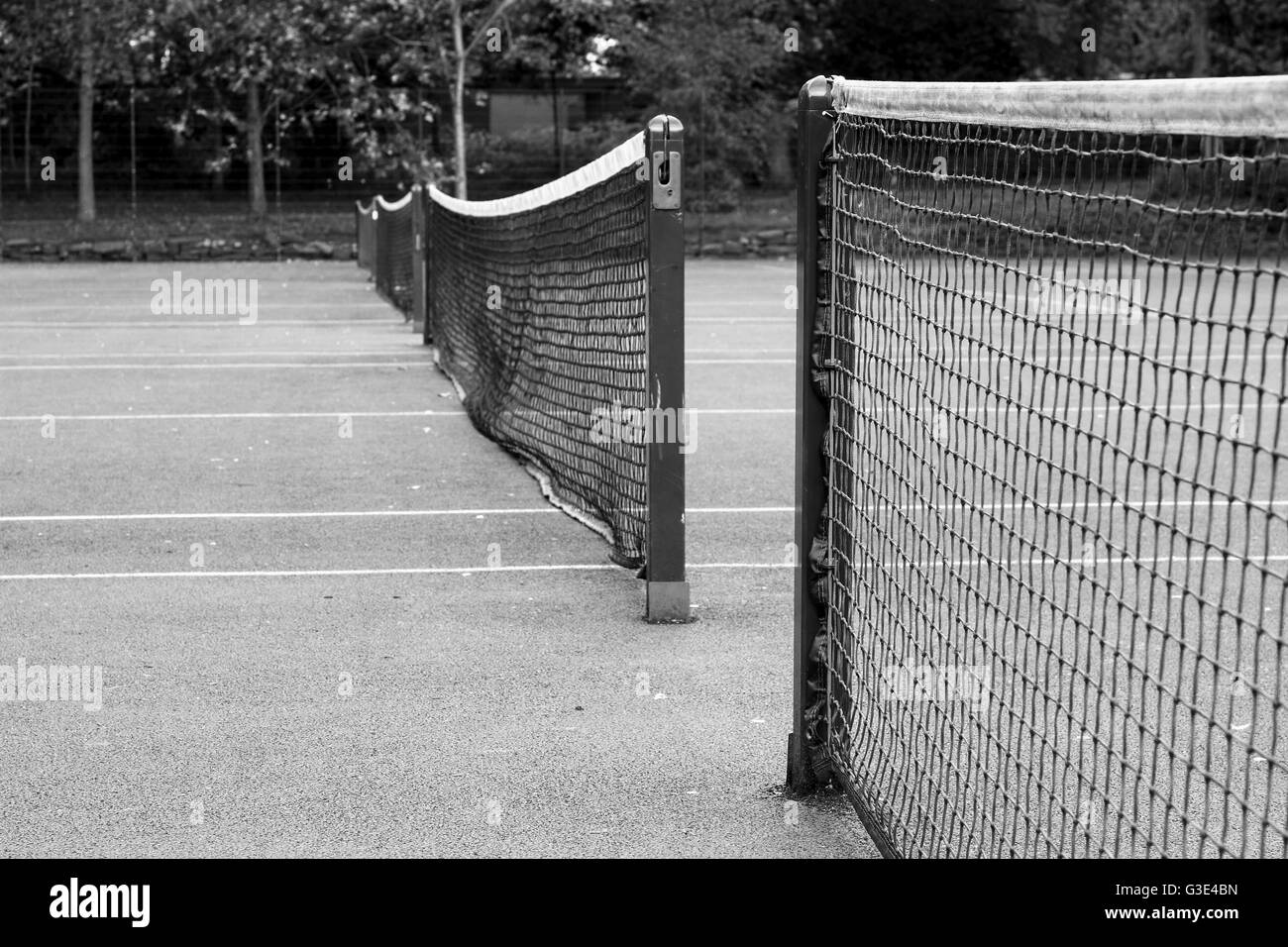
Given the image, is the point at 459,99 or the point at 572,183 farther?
the point at 459,99

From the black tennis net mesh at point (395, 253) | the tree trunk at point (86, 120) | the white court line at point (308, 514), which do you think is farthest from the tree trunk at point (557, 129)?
the white court line at point (308, 514)

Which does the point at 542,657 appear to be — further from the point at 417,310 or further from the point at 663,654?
the point at 417,310

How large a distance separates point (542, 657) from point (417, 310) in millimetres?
12961

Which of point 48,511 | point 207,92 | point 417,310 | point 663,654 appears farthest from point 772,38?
point 663,654

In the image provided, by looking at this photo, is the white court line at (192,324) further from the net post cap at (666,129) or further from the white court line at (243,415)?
the net post cap at (666,129)

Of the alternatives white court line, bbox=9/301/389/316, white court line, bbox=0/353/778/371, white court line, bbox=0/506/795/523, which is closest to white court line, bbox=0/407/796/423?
white court line, bbox=0/353/778/371

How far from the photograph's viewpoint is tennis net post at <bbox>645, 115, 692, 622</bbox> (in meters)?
6.35

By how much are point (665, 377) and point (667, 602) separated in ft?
2.60

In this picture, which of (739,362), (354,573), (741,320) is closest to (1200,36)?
(741,320)

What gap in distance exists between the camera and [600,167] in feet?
25.4

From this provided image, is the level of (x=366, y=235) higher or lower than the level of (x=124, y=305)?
higher

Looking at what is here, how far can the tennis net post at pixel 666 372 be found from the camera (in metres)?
6.35

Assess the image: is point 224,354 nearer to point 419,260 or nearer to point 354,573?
point 419,260

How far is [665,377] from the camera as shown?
21.4ft
